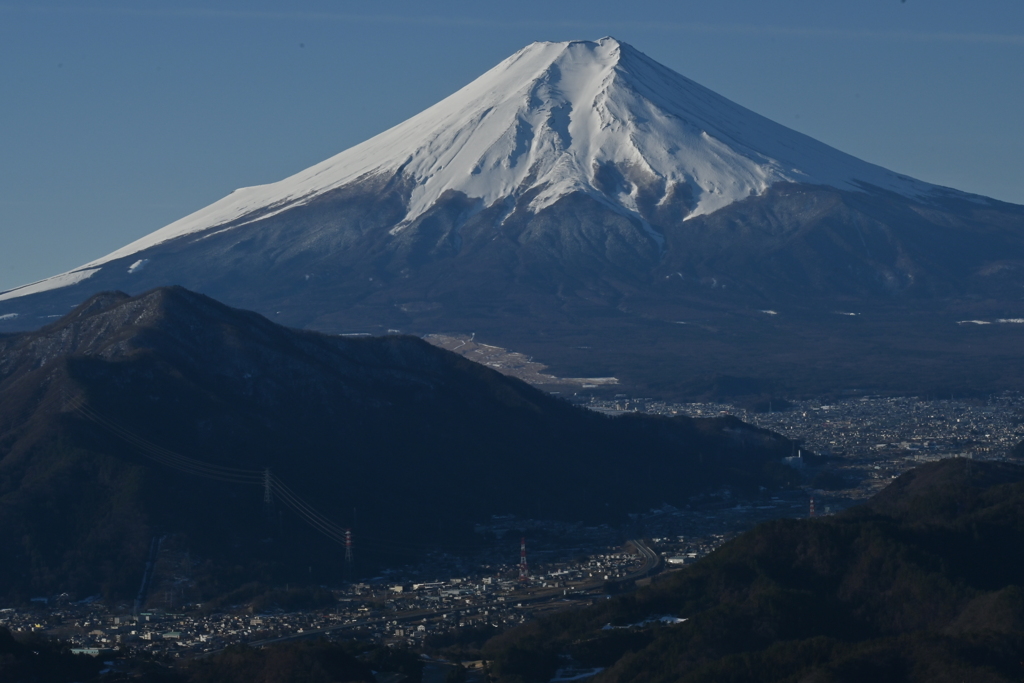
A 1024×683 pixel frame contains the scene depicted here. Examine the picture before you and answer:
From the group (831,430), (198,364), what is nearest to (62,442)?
(198,364)

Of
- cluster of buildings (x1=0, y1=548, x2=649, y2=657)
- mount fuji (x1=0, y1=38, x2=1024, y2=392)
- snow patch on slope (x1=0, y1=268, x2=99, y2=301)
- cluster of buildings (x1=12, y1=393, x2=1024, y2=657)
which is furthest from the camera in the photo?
snow patch on slope (x1=0, y1=268, x2=99, y2=301)

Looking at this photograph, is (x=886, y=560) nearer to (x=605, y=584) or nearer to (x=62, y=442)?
(x=605, y=584)

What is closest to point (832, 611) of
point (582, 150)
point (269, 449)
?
point (269, 449)

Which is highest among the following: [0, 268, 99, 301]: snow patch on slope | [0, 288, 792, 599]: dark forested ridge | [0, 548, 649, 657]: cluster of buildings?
[0, 268, 99, 301]: snow patch on slope

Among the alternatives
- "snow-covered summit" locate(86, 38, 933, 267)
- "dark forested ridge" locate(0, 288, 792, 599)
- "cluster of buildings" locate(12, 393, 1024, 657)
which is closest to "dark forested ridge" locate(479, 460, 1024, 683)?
"cluster of buildings" locate(12, 393, 1024, 657)

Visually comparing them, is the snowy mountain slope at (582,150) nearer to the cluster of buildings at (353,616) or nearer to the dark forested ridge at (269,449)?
the dark forested ridge at (269,449)

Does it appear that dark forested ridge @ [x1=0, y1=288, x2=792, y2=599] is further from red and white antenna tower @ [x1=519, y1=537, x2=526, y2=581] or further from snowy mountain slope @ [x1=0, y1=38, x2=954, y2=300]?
snowy mountain slope @ [x1=0, y1=38, x2=954, y2=300]
